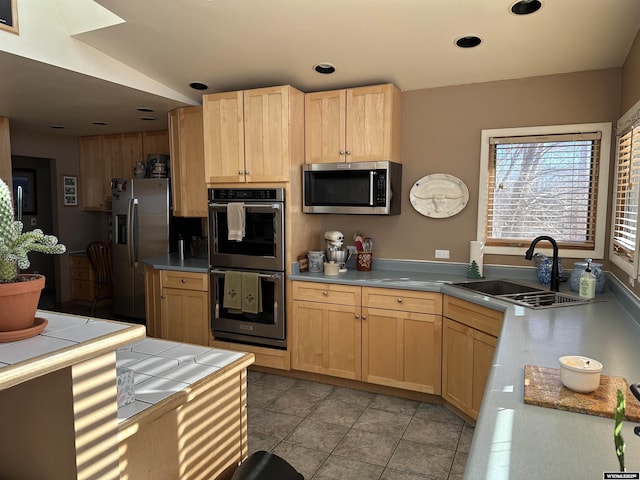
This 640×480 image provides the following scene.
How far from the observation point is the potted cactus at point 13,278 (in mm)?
914

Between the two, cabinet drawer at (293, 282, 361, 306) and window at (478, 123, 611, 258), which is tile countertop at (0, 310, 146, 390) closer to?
cabinet drawer at (293, 282, 361, 306)

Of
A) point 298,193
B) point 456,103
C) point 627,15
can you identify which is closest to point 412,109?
point 456,103

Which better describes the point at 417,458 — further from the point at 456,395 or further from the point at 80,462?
the point at 80,462

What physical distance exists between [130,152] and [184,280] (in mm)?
2516

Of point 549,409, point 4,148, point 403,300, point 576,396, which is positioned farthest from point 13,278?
point 4,148

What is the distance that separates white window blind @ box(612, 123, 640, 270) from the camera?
228cm

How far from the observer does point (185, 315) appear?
4004 mm

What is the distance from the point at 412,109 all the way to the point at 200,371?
2837mm

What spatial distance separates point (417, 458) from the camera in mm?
2551

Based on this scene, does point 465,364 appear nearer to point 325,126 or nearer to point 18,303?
point 325,126

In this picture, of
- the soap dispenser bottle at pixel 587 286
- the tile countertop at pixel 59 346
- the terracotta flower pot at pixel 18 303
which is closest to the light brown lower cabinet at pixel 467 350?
the soap dispenser bottle at pixel 587 286

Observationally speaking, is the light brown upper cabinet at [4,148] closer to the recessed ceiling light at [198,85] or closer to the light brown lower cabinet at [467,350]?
the recessed ceiling light at [198,85]

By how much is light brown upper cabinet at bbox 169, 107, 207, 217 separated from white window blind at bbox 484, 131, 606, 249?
8.33 feet

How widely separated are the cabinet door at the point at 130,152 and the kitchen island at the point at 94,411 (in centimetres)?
471
